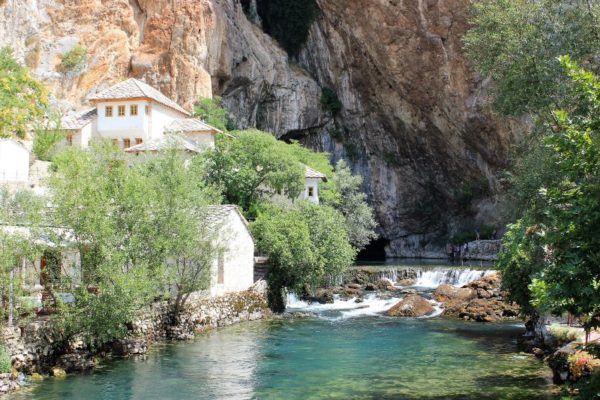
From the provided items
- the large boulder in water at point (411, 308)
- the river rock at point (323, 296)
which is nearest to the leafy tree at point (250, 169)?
the river rock at point (323, 296)

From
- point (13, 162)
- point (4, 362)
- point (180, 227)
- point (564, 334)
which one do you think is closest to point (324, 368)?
point (180, 227)

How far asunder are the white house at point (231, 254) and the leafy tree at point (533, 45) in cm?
1368

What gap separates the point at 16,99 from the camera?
37.7 meters

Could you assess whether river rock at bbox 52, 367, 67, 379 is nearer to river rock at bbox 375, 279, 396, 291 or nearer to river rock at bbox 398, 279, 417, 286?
river rock at bbox 375, 279, 396, 291

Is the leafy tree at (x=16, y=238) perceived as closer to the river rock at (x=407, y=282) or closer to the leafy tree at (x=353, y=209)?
the river rock at (x=407, y=282)

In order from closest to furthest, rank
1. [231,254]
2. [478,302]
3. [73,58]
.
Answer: [231,254] < [478,302] < [73,58]

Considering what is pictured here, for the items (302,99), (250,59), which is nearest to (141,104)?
(250,59)

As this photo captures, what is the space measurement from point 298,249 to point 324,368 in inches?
503

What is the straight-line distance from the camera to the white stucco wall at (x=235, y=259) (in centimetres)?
2894

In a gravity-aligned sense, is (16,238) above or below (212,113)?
below

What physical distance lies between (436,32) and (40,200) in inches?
1850

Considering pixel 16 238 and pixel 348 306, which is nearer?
pixel 16 238

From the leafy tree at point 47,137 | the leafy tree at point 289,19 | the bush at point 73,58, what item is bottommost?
the leafy tree at point 47,137

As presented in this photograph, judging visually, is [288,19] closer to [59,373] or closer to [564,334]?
[564,334]
